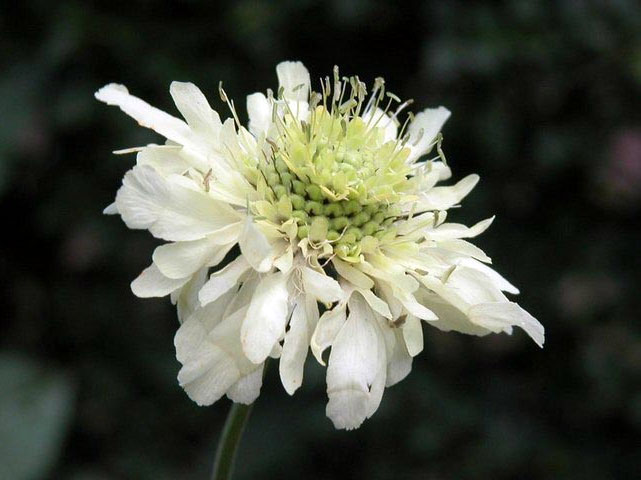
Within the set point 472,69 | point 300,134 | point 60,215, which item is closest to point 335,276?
point 300,134

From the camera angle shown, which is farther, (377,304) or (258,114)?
(258,114)

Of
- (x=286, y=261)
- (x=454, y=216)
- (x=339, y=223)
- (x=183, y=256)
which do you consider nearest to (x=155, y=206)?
(x=183, y=256)

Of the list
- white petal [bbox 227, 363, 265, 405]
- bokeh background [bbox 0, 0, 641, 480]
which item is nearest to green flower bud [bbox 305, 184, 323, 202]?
white petal [bbox 227, 363, 265, 405]

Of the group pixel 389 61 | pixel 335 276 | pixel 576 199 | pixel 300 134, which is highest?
pixel 300 134

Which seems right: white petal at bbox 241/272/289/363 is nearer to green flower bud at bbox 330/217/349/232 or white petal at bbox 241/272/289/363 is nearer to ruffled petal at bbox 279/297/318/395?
ruffled petal at bbox 279/297/318/395

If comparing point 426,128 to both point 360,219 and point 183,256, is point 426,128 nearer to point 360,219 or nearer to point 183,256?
point 360,219

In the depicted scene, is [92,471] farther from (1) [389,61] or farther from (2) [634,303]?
(2) [634,303]

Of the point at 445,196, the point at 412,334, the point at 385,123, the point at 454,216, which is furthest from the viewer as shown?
the point at 454,216
